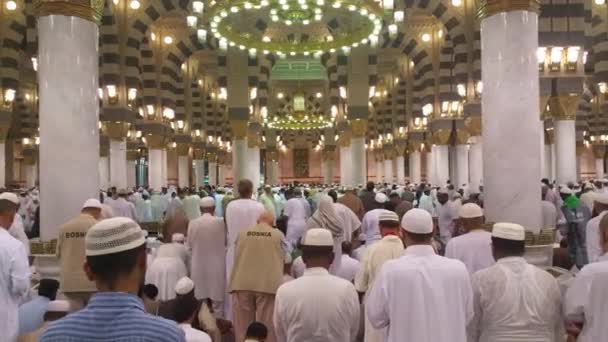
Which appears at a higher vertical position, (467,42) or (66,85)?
(467,42)

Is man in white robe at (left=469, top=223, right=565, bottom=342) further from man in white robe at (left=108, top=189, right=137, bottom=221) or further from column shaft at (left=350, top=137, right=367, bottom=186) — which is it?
column shaft at (left=350, top=137, right=367, bottom=186)

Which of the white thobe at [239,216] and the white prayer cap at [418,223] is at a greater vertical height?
the white prayer cap at [418,223]

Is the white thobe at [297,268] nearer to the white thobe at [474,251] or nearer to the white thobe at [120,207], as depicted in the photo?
the white thobe at [474,251]

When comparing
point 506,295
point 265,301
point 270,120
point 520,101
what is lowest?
point 265,301

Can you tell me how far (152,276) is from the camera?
177 inches

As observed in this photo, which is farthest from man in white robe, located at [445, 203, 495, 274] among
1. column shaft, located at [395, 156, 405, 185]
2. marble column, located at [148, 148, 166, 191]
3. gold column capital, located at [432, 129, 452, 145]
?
column shaft, located at [395, 156, 405, 185]

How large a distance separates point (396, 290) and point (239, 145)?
1478 centimetres

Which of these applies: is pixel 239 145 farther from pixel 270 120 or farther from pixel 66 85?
pixel 66 85

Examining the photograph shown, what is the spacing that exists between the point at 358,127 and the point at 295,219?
9.49 meters

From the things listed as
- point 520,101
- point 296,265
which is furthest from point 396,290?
point 520,101

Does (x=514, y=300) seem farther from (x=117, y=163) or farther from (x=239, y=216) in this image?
(x=117, y=163)

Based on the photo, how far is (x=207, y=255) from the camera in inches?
215

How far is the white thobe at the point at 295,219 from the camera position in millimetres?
8312

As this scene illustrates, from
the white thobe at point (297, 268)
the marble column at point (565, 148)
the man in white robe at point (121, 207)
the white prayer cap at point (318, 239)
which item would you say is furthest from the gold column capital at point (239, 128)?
the white prayer cap at point (318, 239)
